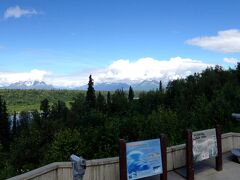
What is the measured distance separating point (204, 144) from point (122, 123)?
1557 inches

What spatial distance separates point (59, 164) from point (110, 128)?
34.6m

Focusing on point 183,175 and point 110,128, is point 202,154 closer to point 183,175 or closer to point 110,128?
point 183,175

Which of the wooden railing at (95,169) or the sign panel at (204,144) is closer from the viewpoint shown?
the wooden railing at (95,169)

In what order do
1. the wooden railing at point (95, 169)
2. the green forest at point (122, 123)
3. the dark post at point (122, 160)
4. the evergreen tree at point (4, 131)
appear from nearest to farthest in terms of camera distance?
the wooden railing at point (95, 169) → the dark post at point (122, 160) → the green forest at point (122, 123) → the evergreen tree at point (4, 131)

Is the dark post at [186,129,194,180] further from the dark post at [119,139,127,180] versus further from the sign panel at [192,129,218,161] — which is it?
the dark post at [119,139,127,180]

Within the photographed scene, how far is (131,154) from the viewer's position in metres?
8.91

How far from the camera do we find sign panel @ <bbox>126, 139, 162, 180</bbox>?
29.1 feet

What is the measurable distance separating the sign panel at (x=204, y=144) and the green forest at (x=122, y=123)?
17.3 ft

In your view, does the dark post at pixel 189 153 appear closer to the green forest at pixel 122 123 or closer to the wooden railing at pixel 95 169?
the wooden railing at pixel 95 169

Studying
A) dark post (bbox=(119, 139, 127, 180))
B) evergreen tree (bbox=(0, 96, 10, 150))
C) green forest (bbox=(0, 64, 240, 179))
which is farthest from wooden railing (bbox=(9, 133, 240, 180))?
evergreen tree (bbox=(0, 96, 10, 150))

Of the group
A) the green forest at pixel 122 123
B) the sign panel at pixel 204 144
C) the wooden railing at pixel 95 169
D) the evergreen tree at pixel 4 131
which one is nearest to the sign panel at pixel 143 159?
the wooden railing at pixel 95 169

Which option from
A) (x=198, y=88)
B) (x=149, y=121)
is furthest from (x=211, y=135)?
(x=198, y=88)

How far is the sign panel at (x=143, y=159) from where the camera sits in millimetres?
8883

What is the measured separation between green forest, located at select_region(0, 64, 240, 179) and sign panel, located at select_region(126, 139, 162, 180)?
7332 millimetres
